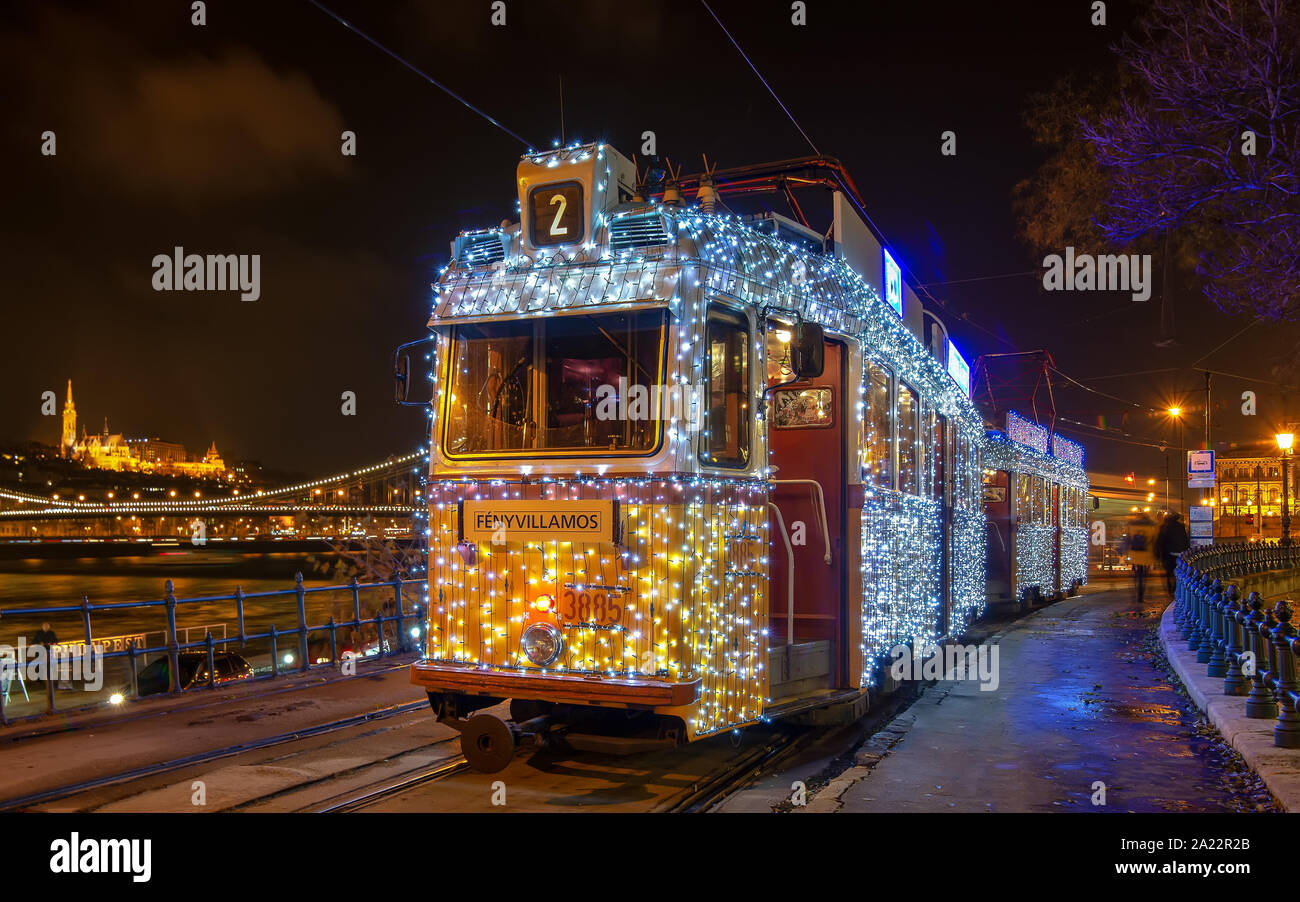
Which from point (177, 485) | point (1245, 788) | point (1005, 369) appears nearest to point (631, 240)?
point (1245, 788)

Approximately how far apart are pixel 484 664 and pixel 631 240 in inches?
110

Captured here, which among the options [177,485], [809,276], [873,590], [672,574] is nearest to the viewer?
[672,574]

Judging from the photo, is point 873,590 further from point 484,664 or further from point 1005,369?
point 1005,369

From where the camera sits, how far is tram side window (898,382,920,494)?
9383 millimetres

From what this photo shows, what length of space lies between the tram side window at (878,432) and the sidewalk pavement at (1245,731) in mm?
3081

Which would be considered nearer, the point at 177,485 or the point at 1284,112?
the point at 1284,112

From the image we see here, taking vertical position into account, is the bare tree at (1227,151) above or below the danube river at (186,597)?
above

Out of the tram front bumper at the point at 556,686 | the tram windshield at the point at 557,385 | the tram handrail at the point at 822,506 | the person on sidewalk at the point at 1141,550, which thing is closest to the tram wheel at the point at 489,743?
the tram front bumper at the point at 556,686

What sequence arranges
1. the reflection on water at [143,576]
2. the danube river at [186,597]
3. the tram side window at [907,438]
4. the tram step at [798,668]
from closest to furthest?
the tram step at [798,668] < the tram side window at [907,438] < the danube river at [186,597] < the reflection on water at [143,576]

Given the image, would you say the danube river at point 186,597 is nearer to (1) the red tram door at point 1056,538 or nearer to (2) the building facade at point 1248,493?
(1) the red tram door at point 1056,538

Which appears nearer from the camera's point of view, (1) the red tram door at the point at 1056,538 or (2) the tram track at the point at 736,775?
(2) the tram track at the point at 736,775

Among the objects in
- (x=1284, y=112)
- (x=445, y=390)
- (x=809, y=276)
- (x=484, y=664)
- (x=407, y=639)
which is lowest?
(x=407, y=639)

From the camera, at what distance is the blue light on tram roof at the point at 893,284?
9.59 meters

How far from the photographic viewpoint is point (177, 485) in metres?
120
